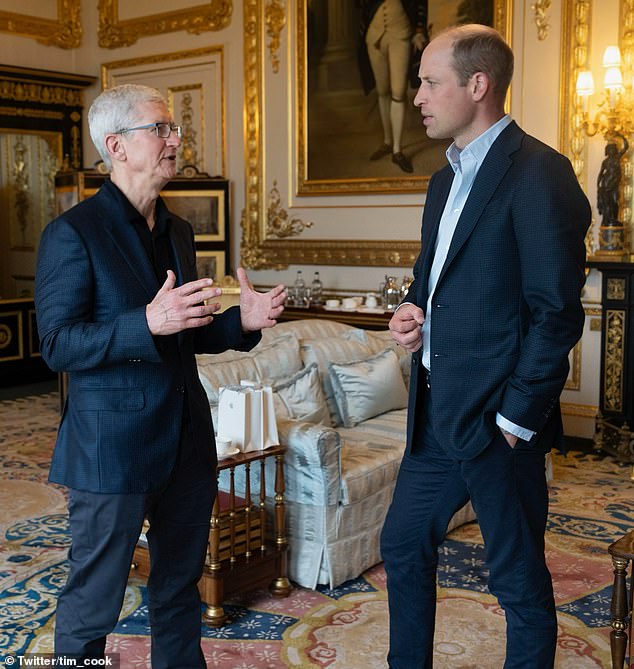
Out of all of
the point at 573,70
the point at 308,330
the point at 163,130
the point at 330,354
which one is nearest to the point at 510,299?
the point at 163,130

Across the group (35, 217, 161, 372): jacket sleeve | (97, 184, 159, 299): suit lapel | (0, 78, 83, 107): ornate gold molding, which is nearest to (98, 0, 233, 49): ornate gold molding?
(0, 78, 83, 107): ornate gold molding

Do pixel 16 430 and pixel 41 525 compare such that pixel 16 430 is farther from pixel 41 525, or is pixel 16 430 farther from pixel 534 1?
pixel 534 1

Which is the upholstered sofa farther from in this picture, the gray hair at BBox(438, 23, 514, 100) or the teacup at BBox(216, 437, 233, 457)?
the gray hair at BBox(438, 23, 514, 100)

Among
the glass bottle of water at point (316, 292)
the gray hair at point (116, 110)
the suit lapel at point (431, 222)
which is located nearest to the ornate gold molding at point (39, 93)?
the glass bottle of water at point (316, 292)

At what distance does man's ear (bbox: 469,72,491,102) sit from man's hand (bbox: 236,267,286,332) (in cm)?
70

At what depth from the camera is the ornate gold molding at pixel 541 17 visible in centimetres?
649

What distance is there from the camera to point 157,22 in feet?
29.0

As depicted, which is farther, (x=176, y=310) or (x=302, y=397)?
(x=302, y=397)

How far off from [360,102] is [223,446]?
4.69m

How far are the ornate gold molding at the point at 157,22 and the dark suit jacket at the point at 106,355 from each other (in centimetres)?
667

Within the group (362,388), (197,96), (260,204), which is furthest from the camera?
(197,96)

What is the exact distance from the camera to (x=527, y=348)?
2139mm

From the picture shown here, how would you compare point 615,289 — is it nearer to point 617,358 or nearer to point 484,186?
point 617,358

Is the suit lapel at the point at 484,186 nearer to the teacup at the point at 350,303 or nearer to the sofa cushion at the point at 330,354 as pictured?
the sofa cushion at the point at 330,354
